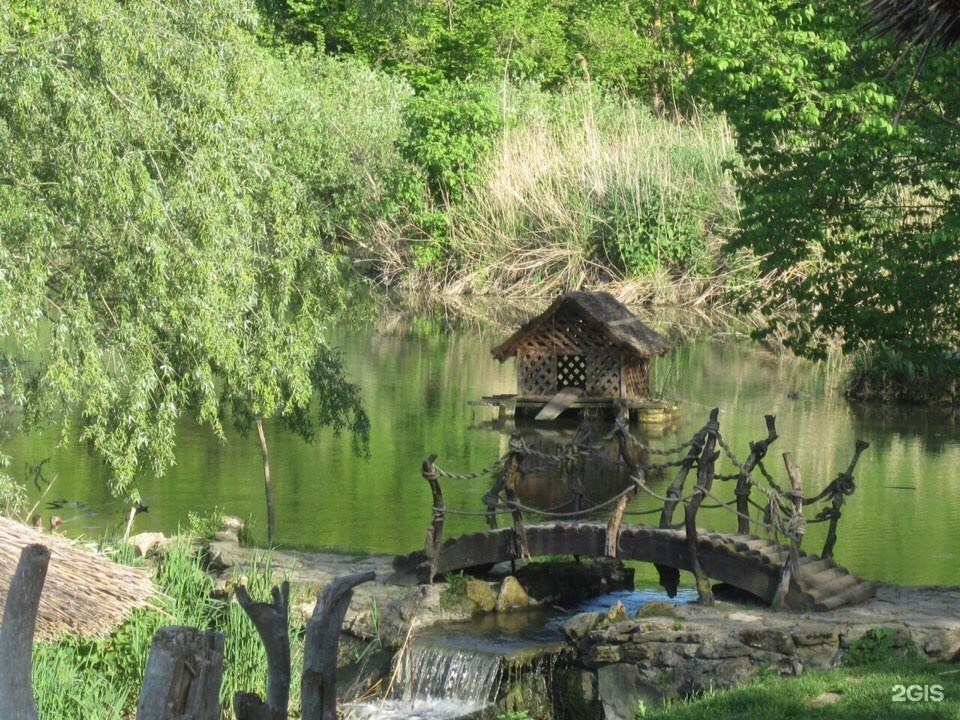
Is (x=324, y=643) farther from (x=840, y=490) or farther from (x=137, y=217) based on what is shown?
(x=840, y=490)

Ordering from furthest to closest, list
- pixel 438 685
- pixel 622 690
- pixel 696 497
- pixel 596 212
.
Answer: pixel 596 212
pixel 696 497
pixel 438 685
pixel 622 690

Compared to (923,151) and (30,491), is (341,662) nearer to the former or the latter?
(923,151)

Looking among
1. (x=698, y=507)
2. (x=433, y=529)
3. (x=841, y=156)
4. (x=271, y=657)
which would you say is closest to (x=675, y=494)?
(x=698, y=507)

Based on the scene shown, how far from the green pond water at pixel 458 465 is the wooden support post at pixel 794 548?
145 inches

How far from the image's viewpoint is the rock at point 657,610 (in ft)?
40.7

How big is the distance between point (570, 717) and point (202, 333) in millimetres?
4843

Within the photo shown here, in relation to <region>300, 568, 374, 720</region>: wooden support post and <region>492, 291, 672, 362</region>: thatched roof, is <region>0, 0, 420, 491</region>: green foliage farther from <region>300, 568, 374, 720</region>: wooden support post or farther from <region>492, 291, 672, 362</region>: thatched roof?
<region>492, 291, 672, 362</region>: thatched roof

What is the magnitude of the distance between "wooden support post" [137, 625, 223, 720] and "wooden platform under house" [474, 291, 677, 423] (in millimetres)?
22014

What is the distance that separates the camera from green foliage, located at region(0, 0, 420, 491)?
12367 millimetres

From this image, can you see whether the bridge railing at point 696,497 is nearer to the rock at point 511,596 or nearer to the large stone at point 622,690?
the rock at point 511,596

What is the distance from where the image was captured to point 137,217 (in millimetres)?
12672

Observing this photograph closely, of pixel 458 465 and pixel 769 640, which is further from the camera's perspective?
pixel 458 465

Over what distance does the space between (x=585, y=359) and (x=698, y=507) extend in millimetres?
15409

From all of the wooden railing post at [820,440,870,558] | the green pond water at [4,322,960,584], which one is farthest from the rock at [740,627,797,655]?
the green pond water at [4,322,960,584]
